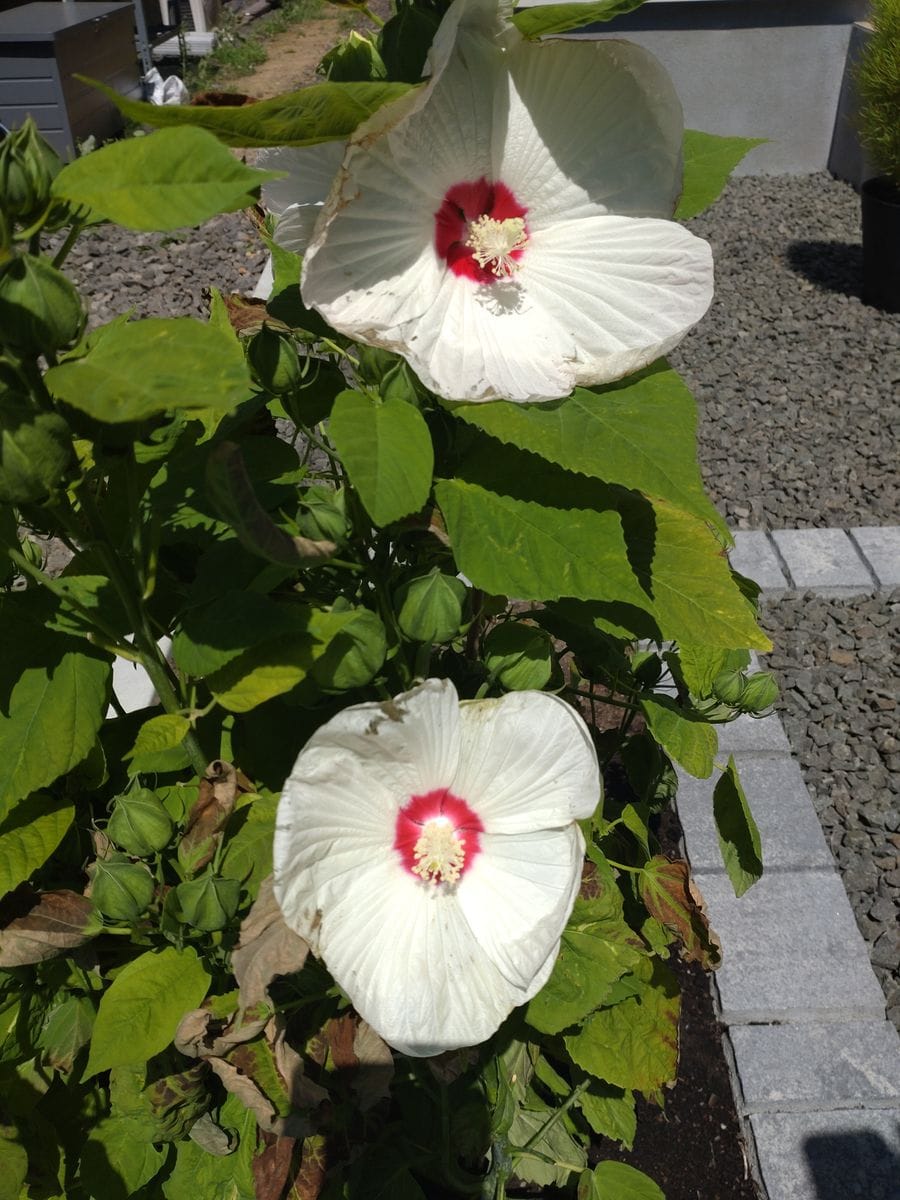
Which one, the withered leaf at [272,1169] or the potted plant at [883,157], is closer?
the withered leaf at [272,1169]

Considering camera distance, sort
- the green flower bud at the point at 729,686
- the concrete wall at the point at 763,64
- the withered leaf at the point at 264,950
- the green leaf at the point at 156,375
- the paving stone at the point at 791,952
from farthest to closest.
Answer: the concrete wall at the point at 763,64 → the paving stone at the point at 791,952 → the green flower bud at the point at 729,686 → the withered leaf at the point at 264,950 → the green leaf at the point at 156,375

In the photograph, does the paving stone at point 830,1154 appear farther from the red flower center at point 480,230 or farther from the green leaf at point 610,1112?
the red flower center at point 480,230

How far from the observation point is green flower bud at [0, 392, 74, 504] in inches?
23.1

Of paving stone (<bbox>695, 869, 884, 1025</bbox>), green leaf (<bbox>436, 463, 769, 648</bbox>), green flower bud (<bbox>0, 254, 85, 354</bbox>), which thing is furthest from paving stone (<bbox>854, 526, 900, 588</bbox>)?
green flower bud (<bbox>0, 254, 85, 354</bbox>)

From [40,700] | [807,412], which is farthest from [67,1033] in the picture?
[807,412]

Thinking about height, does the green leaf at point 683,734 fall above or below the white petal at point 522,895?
below

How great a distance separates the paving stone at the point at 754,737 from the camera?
2.35m

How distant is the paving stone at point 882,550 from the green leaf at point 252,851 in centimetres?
232

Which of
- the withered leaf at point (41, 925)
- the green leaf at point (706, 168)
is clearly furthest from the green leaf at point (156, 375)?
the withered leaf at point (41, 925)

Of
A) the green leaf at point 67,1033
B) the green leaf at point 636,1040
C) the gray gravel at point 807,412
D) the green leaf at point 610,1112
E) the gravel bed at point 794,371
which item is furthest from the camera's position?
the gravel bed at point 794,371

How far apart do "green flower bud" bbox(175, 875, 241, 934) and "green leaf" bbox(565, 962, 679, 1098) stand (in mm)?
576

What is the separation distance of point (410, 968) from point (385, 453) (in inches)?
15.7

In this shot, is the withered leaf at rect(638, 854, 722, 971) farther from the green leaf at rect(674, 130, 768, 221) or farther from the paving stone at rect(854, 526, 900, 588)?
the paving stone at rect(854, 526, 900, 588)

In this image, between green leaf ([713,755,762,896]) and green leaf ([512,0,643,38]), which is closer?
green leaf ([512,0,643,38])
